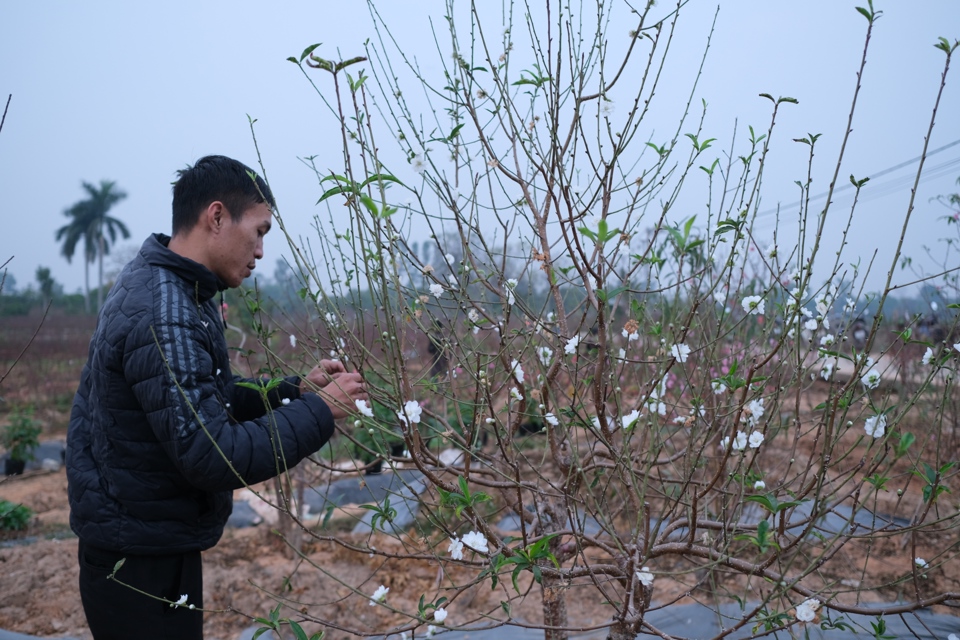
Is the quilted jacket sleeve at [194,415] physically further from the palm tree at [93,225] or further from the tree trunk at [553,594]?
the palm tree at [93,225]

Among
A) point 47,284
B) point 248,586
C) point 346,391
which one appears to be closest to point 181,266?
point 346,391

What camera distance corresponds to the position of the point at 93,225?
43.4 m

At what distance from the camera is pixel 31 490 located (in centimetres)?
699

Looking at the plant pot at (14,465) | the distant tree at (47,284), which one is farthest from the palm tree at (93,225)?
the plant pot at (14,465)

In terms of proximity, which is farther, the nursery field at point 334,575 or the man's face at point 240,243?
the nursery field at point 334,575

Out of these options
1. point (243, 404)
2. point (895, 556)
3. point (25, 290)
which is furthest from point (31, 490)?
point (25, 290)

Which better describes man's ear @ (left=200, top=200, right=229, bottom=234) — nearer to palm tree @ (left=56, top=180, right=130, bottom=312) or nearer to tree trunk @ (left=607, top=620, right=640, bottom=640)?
tree trunk @ (left=607, top=620, right=640, bottom=640)

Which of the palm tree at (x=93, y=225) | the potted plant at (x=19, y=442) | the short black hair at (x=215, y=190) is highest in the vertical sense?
the palm tree at (x=93, y=225)

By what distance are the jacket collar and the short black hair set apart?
9 cm

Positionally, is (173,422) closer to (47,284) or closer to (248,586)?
(248,586)

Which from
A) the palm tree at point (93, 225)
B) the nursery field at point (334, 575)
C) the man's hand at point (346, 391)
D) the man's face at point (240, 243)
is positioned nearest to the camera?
the man's hand at point (346, 391)

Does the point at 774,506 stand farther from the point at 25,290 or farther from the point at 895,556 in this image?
the point at 25,290

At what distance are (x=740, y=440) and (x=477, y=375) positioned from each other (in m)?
0.59

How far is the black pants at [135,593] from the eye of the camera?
170 cm
